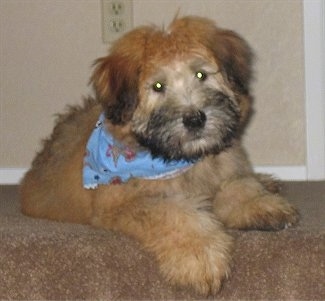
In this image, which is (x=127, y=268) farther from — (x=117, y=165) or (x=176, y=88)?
(x=176, y=88)

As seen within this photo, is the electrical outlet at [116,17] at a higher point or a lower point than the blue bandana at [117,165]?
higher

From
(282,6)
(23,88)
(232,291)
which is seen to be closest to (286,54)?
(282,6)

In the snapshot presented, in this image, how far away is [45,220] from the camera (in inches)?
101

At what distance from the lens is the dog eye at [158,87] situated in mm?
2209

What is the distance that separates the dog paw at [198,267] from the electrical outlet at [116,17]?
53.7 inches

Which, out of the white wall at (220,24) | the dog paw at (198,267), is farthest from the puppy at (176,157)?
Result: the white wall at (220,24)

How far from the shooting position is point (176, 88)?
Result: 2.20 meters

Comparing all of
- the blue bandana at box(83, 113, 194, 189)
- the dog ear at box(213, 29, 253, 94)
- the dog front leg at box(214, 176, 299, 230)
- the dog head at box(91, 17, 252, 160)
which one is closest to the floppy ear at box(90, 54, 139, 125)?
the dog head at box(91, 17, 252, 160)

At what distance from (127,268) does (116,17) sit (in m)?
1.33

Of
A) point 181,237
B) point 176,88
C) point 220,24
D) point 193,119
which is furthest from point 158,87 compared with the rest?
point 220,24

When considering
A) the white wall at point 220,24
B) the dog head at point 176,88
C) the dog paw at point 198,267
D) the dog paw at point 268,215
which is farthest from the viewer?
the white wall at point 220,24

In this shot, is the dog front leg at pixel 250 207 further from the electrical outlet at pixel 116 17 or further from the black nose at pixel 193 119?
the electrical outlet at pixel 116 17

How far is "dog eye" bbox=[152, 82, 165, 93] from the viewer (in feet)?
7.25

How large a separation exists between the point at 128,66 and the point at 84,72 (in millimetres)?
1075
